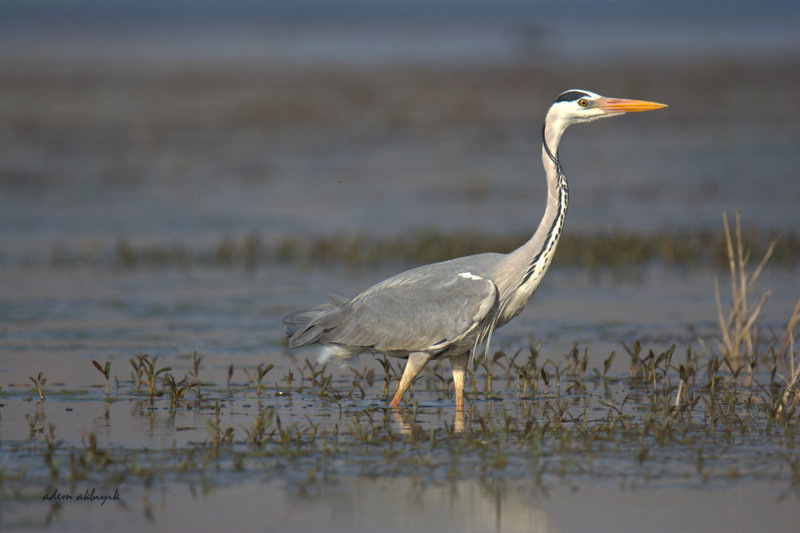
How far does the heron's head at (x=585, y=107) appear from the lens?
818 centimetres

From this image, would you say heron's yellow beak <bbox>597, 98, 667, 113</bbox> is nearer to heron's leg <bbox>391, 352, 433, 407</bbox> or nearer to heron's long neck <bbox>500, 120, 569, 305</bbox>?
heron's long neck <bbox>500, 120, 569, 305</bbox>

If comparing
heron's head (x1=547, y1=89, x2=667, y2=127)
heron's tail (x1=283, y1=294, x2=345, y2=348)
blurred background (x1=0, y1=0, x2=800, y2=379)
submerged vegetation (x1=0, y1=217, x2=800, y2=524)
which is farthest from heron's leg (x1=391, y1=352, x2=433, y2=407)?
blurred background (x1=0, y1=0, x2=800, y2=379)

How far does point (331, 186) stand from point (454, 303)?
13.3 meters

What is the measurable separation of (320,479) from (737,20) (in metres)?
119

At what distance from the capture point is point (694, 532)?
518 cm

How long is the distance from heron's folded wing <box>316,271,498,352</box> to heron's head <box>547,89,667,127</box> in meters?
1.35

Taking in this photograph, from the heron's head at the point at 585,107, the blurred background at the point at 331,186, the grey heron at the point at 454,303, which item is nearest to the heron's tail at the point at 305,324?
the grey heron at the point at 454,303

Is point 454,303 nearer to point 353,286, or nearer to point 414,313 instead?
point 414,313

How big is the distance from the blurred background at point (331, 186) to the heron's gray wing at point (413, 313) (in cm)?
208

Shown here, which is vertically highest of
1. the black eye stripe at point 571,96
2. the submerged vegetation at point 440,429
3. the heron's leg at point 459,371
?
the black eye stripe at point 571,96

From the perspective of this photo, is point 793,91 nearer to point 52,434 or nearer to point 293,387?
point 293,387

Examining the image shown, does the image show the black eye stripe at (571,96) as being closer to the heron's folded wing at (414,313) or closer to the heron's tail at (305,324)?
the heron's folded wing at (414,313)

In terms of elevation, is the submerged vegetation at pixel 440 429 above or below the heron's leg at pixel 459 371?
below

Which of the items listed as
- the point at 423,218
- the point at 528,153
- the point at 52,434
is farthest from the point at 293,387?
the point at 528,153
